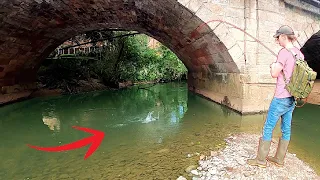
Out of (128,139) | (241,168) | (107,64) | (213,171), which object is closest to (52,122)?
(128,139)

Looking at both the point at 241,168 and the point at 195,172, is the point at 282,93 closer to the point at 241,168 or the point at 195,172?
the point at 241,168

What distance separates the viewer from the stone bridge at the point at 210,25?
521 cm

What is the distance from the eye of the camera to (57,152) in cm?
336

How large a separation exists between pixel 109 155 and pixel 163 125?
5.84 feet

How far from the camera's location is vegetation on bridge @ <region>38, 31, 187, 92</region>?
11.2 m

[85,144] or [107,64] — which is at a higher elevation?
[107,64]

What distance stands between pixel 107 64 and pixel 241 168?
34.0 feet

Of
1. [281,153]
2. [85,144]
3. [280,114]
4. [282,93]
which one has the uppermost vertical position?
[282,93]

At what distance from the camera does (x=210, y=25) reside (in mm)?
5082

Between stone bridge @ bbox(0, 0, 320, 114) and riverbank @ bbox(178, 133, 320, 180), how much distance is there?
2511 millimetres

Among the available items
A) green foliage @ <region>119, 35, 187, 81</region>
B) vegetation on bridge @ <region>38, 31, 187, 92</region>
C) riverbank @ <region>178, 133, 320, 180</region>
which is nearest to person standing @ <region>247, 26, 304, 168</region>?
riverbank @ <region>178, 133, 320, 180</region>

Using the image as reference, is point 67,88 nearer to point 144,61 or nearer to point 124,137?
point 144,61

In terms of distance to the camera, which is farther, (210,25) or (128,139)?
(210,25)

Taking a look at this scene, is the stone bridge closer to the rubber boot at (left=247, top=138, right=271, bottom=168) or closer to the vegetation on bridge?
the rubber boot at (left=247, top=138, right=271, bottom=168)
